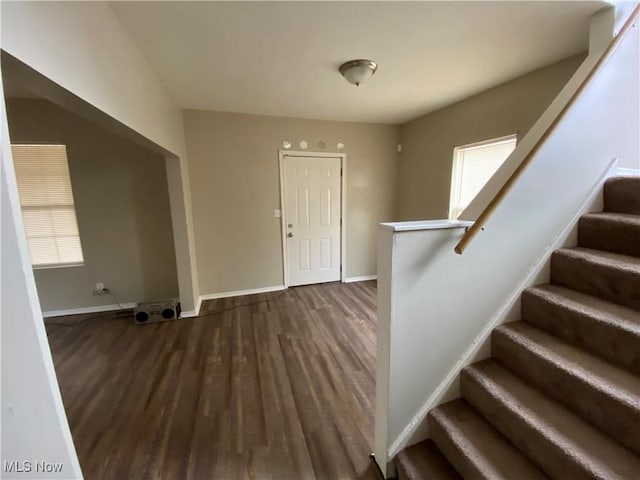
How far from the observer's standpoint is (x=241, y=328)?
309cm

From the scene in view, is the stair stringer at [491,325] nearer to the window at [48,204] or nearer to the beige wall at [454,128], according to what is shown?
the beige wall at [454,128]

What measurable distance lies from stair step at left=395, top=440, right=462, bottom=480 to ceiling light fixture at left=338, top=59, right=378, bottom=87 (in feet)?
8.45

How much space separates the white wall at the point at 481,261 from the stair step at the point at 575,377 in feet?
0.47

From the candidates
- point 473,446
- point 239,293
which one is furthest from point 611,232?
point 239,293

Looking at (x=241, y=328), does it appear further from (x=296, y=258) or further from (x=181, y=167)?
(x=181, y=167)

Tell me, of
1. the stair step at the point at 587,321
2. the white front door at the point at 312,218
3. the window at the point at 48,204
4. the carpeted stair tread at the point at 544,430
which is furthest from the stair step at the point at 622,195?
the window at the point at 48,204

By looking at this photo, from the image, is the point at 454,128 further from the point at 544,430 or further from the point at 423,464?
the point at 423,464

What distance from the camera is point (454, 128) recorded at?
327 centimetres

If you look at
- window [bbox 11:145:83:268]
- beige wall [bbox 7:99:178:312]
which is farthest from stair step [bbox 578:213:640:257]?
window [bbox 11:145:83:268]

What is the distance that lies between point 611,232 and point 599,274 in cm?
35

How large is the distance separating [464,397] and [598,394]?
0.61 meters

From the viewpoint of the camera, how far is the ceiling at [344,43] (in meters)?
1.58

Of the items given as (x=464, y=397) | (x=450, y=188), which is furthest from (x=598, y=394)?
(x=450, y=188)

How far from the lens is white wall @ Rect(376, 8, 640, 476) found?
1389 mm
